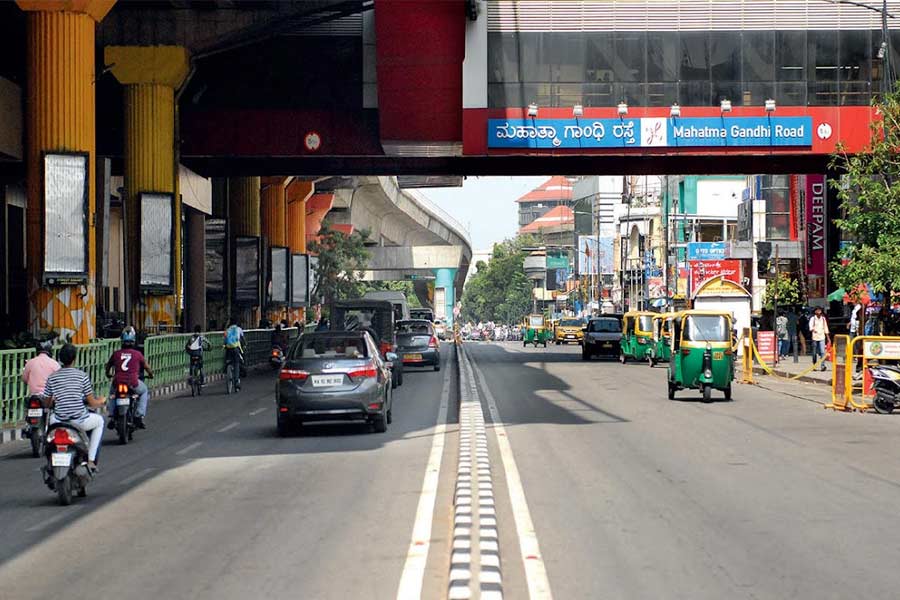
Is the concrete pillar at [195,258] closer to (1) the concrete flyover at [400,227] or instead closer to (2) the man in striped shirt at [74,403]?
(1) the concrete flyover at [400,227]

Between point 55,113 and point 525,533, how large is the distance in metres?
27.1

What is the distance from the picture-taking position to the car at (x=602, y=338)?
2264 inches

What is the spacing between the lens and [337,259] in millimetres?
97625

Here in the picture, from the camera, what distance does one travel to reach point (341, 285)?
9925cm

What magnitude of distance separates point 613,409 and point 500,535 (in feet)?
53.6

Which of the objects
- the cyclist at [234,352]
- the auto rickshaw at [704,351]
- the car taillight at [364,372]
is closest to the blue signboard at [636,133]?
the cyclist at [234,352]

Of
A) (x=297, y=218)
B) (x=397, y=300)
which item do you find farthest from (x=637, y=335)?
(x=297, y=218)

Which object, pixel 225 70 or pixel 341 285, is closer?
pixel 225 70

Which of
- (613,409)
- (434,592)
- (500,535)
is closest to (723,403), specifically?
(613,409)

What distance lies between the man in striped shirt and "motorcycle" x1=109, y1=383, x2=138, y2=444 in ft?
22.0

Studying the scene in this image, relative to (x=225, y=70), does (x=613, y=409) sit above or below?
below

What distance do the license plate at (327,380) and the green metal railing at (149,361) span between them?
5.15m

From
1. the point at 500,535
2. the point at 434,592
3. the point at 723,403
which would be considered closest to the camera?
the point at 434,592

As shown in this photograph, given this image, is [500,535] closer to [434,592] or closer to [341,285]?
[434,592]
